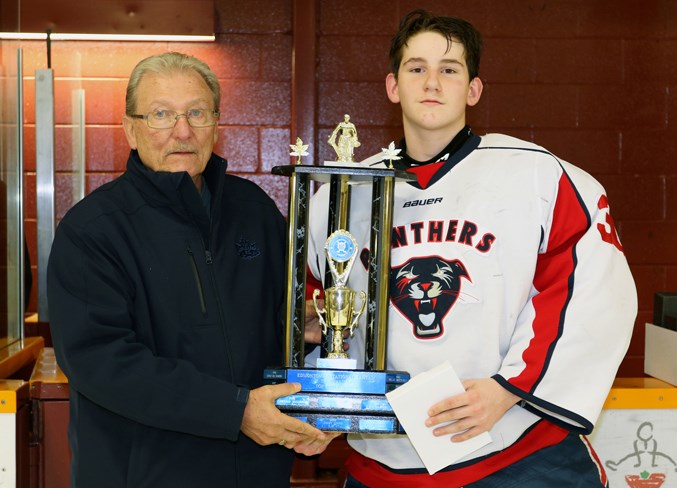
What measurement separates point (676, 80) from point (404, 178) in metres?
2.94

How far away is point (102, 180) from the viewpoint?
13.9 feet

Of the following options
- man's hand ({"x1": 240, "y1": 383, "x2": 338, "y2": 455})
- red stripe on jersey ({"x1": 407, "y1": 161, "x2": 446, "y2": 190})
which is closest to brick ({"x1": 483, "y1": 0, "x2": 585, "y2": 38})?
red stripe on jersey ({"x1": 407, "y1": 161, "x2": 446, "y2": 190})

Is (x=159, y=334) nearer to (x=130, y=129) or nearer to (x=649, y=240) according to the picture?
(x=130, y=129)

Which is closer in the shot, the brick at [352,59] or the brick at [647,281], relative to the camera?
the brick at [352,59]

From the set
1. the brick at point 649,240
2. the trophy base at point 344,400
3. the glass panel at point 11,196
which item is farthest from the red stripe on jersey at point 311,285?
the brick at point 649,240

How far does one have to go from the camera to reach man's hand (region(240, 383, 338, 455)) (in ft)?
5.63

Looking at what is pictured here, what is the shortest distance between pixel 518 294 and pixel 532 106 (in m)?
2.65

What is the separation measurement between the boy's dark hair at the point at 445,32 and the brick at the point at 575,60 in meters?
2.40

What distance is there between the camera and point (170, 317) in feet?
5.83

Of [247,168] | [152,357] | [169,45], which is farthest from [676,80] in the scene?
[152,357]

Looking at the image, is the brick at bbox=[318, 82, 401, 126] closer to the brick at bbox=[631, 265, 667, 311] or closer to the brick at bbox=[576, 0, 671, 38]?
the brick at bbox=[576, 0, 671, 38]

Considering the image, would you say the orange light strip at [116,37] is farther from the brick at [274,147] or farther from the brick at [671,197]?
the brick at [671,197]

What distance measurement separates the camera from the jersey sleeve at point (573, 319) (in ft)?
5.77

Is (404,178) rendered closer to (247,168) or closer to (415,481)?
(415,481)
